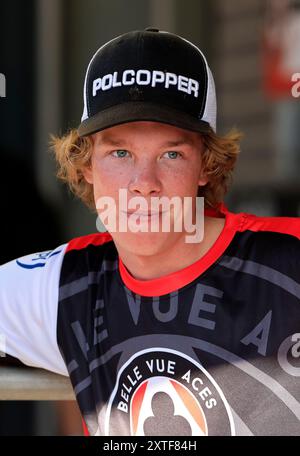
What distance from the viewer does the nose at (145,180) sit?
175 cm

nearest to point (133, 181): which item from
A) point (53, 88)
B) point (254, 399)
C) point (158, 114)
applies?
point (158, 114)

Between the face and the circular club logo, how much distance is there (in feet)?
0.87

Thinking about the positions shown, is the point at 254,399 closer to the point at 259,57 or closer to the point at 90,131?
the point at 90,131

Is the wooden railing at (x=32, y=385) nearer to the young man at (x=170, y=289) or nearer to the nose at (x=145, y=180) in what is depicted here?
the young man at (x=170, y=289)

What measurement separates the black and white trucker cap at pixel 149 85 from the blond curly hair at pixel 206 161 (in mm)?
91

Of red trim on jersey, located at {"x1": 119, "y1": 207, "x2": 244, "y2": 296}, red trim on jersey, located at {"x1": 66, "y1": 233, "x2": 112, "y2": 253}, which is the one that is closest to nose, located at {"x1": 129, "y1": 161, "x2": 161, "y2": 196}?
red trim on jersey, located at {"x1": 119, "y1": 207, "x2": 244, "y2": 296}

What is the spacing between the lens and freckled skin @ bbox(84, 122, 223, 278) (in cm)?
A: 179

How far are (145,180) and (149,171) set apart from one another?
0.03 meters

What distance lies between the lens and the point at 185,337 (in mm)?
1813

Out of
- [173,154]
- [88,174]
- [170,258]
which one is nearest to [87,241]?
[88,174]

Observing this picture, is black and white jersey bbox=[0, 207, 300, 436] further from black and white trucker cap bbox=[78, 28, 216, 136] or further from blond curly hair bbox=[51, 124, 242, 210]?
black and white trucker cap bbox=[78, 28, 216, 136]

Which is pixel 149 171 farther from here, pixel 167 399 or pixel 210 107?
pixel 167 399
